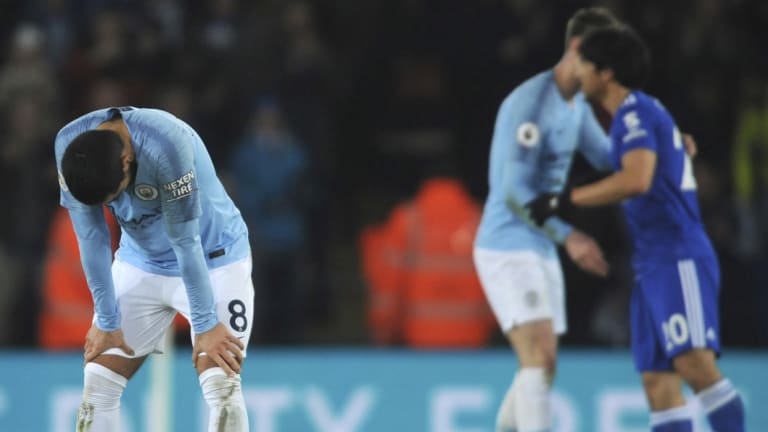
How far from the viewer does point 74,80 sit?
10172 millimetres

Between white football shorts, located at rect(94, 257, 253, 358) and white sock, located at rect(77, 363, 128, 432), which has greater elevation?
white football shorts, located at rect(94, 257, 253, 358)

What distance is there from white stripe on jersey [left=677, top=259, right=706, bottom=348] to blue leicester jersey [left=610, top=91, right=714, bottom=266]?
57 mm

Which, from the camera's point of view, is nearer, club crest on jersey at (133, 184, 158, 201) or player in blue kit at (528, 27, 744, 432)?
club crest on jersey at (133, 184, 158, 201)

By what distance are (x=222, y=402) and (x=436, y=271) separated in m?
4.07

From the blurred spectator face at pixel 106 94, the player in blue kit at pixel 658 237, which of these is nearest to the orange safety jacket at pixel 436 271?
the blurred spectator face at pixel 106 94

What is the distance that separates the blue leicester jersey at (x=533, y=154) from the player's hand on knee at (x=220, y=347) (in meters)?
1.61

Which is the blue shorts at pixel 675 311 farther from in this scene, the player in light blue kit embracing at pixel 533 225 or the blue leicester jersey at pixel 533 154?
the blue leicester jersey at pixel 533 154

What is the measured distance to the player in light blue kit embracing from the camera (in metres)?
6.34

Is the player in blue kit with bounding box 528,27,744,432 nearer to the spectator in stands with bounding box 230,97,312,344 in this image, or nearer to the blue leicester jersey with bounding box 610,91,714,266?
the blue leicester jersey with bounding box 610,91,714,266

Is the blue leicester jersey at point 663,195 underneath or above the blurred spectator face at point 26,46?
underneath

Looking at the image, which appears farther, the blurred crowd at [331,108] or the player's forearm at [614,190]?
the blurred crowd at [331,108]

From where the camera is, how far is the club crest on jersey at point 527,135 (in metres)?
6.39

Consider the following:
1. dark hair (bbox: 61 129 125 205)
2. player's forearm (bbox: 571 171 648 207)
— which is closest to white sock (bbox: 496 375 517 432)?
player's forearm (bbox: 571 171 648 207)

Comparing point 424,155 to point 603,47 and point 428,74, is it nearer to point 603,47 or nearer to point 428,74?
point 428,74
